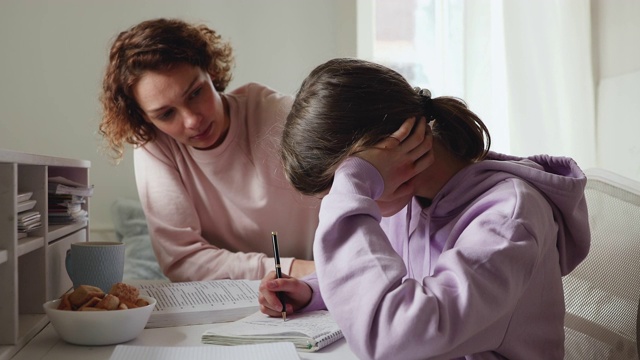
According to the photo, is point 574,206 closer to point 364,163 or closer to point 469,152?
point 469,152

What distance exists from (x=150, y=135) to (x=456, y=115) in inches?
40.5

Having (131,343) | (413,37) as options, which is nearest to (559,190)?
(131,343)

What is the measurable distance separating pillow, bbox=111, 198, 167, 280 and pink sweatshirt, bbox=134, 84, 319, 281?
1.77ft

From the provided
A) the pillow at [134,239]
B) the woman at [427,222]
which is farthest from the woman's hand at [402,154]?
the pillow at [134,239]

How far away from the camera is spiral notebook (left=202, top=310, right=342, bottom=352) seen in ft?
3.47

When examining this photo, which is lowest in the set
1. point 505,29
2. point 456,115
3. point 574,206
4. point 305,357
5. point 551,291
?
point 305,357

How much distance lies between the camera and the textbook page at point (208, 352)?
0.99 meters

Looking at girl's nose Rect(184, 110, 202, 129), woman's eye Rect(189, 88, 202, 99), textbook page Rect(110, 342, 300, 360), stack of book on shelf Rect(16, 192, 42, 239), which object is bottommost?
textbook page Rect(110, 342, 300, 360)

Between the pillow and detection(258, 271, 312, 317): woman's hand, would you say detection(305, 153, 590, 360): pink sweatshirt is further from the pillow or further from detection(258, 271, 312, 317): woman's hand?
the pillow

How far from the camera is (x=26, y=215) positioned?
1.20 meters

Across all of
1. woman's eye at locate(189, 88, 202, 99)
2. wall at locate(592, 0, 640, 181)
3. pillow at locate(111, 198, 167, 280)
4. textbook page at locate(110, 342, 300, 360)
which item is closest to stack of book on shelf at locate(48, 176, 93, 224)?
woman's eye at locate(189, 88, 202, 99)

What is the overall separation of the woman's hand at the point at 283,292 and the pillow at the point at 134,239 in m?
1.17

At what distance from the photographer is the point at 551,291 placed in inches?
36.6

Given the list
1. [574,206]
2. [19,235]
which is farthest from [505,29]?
[19,235]
